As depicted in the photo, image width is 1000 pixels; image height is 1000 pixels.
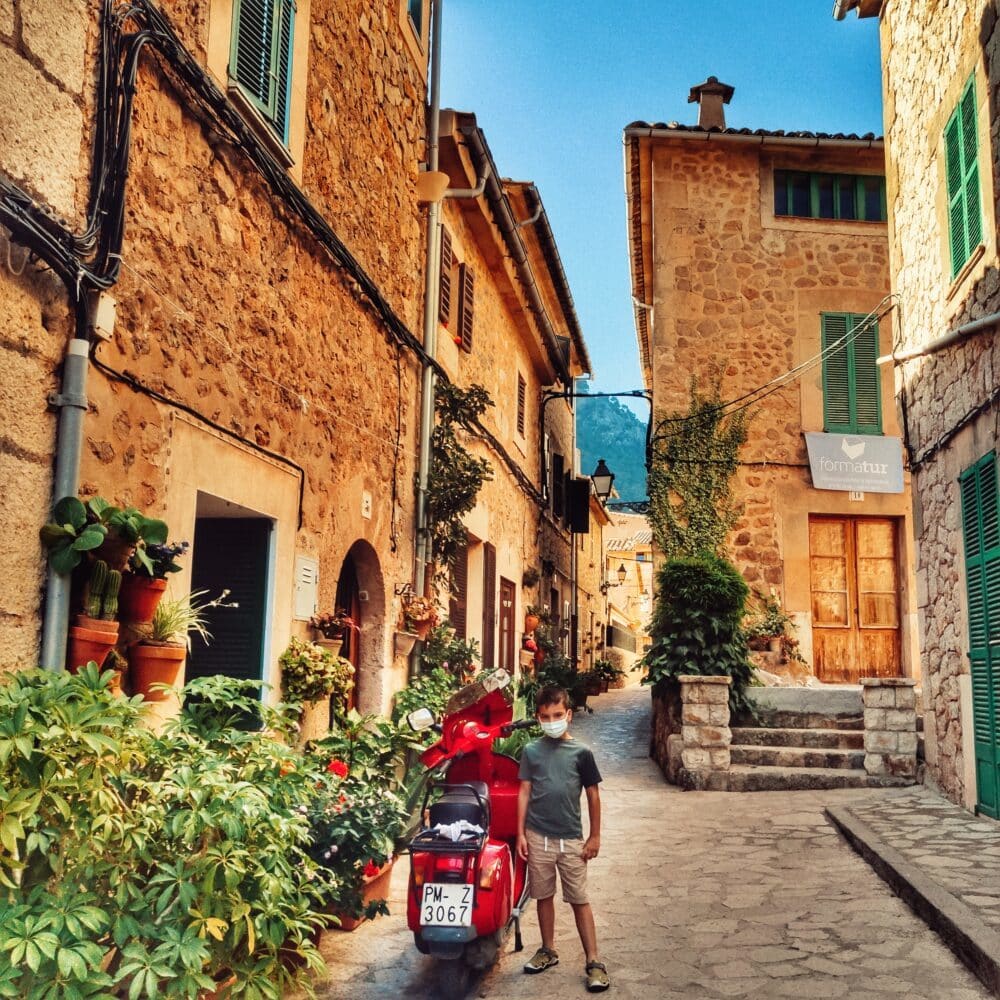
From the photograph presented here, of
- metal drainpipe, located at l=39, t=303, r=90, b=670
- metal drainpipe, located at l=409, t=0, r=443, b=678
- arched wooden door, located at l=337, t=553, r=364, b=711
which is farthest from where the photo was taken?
metal drainpipe, located at l=409, t=0, r=443, b=678

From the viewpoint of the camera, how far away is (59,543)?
4.21 m

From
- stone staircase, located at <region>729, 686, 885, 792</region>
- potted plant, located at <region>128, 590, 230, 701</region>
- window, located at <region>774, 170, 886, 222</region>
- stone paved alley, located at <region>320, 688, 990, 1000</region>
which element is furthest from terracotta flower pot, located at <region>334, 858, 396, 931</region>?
window, located at <region>774, 170, 886, 222</region>

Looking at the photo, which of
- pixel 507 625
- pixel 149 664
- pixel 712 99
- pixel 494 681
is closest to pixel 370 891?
pixel 494 681

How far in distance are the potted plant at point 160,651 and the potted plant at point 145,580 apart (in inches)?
4.2

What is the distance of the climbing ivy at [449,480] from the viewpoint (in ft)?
32.6

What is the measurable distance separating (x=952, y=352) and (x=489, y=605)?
6402 mm

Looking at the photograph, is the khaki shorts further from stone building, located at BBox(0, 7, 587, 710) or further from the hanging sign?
the hanging sign

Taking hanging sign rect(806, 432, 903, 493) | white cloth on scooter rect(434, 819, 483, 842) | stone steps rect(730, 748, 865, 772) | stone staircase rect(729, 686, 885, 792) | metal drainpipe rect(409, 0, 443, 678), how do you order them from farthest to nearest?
1. hanging sign rect(806, 432, 903, 493)
2. stone steps rect(730, 748, 865, 772)
3. stone staircase rect(729, 686, 885, 792)
4. metal drainpipe rect(409, 0, 443, 678)
5. white cloth on scooter rect(434, 819, 483, 842)

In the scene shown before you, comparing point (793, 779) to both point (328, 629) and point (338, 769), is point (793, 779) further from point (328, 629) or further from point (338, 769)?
point (338, 769)

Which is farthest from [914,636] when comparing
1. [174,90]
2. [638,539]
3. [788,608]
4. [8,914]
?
[638,539]

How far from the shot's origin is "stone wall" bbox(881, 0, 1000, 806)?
7660 mm

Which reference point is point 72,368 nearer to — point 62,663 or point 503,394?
point 62,663

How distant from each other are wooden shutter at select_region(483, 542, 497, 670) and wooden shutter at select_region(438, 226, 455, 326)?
118 inches

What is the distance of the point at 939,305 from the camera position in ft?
29.4
